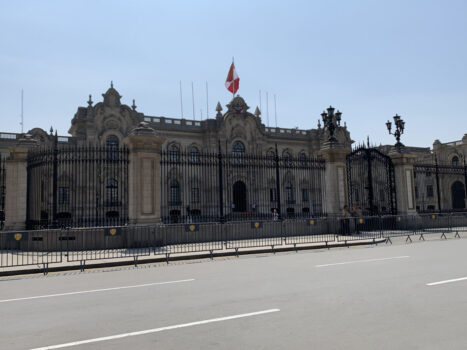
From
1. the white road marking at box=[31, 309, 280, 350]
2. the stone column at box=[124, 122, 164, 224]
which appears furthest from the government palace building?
the white road marking at box=[31, 309, 280, 350]

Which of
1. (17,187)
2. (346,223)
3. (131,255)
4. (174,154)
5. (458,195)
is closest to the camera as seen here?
(131,255)

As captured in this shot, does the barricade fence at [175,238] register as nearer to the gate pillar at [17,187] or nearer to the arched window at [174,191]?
the gate pillar at [17,187]

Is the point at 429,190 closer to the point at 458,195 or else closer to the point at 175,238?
the point at 458,195

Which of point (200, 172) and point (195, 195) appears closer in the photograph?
point (195, 195)

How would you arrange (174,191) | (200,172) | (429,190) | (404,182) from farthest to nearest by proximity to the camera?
(429,190)
(200,172)
(174,191)
(404,182)

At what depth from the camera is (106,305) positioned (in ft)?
21.4

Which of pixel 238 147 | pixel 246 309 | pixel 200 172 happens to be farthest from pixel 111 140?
pixel 246 309

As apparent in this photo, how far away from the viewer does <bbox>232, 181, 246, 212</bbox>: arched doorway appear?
4012 cm

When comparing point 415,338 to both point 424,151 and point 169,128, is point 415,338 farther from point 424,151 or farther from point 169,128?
point 424,151

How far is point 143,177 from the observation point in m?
16.1

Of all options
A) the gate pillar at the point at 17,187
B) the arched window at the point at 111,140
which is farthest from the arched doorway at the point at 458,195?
the gate pillar at the point at 17,187

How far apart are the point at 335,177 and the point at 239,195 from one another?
2106 cm

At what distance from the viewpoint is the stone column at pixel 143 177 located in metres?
15.8

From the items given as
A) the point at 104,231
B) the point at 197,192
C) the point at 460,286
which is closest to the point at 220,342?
the point at 460,286
